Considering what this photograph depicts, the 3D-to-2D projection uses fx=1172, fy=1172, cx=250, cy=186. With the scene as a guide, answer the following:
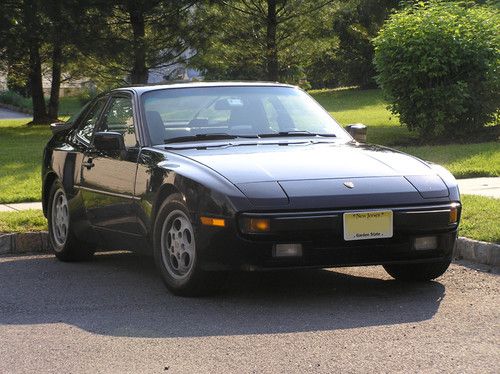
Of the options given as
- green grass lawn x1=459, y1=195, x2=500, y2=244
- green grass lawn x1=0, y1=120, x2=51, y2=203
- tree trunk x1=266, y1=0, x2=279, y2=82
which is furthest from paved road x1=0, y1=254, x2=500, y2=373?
tree trunk x1=266, y1=0, x2=279, y2=82

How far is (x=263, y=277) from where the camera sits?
8516mm

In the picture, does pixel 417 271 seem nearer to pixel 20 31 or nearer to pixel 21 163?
pixel 21 163

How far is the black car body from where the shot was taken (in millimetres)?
7199

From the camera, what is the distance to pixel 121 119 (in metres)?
9.09

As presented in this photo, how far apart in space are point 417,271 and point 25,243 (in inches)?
157

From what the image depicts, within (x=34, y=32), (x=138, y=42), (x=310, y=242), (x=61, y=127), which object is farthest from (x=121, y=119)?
(x=34, y=32)

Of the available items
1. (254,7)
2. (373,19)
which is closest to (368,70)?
(373,19)

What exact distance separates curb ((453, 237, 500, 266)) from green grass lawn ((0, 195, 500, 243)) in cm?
9

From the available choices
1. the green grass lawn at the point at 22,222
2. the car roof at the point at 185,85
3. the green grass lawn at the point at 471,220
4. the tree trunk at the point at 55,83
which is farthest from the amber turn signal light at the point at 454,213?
the tree trunk at the point at 55,83

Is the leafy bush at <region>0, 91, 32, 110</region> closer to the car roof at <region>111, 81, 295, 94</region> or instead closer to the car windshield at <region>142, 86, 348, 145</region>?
the car roof at <region>111, 81, 295, 94</region>

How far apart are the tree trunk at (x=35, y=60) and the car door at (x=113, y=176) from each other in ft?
51.9

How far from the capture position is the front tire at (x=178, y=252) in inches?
295

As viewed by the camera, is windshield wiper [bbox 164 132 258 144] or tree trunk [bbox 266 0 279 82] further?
tree trunk [bbox 266 0 279 82]

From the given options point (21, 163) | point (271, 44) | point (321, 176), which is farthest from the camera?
point (271, 44)
